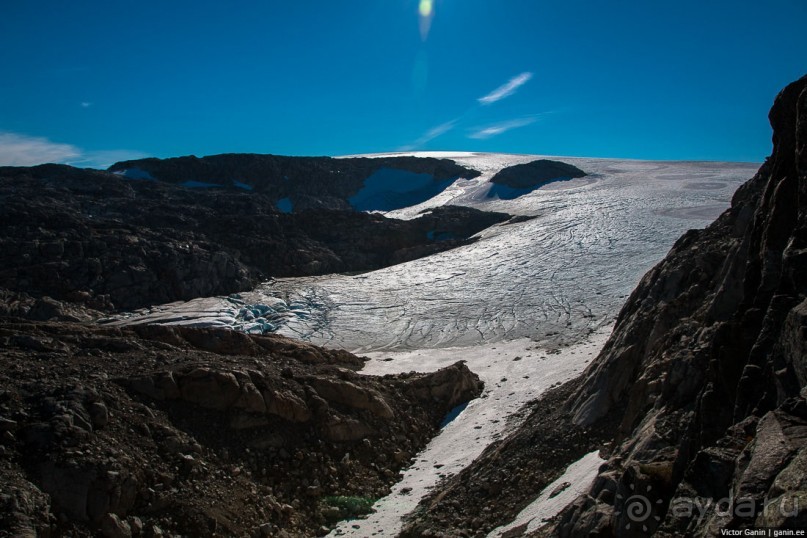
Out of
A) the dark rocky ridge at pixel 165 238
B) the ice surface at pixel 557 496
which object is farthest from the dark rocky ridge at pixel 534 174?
the ice surface at pixel 557 496

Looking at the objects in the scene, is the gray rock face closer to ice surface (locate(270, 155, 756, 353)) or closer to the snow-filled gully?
the snow-filled gully

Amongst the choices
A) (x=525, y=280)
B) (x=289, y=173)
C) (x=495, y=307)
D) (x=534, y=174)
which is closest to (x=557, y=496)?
(x=495, y=307)

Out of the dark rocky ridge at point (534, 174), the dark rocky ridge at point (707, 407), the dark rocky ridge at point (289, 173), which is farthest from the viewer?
the dark rocky ridge at point (289, 173)

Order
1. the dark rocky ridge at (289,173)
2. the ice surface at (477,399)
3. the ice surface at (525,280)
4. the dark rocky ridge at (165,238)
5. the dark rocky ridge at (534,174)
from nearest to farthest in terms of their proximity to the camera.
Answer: the ice surface at (477,399)
the ice surface at (525,280)
the dark rocky ridge at (165,238)
the dark rocky ridge at (534,174)
the dark rocky ridge at (289,173)

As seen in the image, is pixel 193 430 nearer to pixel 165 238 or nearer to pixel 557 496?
pixel 557 496

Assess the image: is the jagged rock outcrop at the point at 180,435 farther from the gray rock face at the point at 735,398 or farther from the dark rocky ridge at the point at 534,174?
the dark rocky ridge at the point at 534,174

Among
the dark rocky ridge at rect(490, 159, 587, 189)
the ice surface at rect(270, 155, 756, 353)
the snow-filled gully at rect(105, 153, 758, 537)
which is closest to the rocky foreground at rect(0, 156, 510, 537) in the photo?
the snow-filled gully at rect(105, 153, 758, 537)
